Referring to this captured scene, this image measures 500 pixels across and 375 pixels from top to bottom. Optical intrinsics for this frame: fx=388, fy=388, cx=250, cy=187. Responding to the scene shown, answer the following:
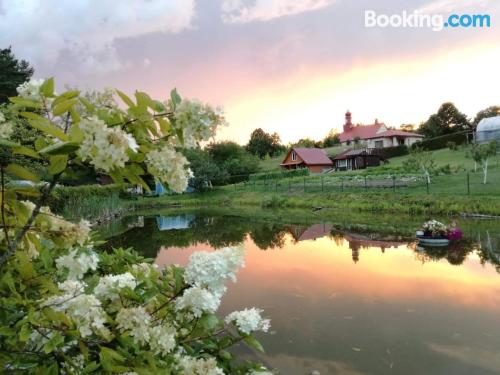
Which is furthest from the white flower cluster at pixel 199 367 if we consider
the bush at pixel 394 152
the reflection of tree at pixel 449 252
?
the bush at pixel 394 152

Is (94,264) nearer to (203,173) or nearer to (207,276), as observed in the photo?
(207,276)

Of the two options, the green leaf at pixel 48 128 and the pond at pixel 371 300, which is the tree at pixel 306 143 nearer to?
the pond at pixel 371 300

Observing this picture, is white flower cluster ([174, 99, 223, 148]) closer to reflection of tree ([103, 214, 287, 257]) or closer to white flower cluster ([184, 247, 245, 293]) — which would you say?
white flower cluster ([184, 247, 245, 293])

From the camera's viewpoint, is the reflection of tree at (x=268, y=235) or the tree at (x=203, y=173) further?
the tree at (x=203, y=173)

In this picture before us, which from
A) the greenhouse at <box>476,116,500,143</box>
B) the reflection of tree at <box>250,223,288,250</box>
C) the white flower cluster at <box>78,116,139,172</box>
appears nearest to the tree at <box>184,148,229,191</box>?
the reflection of tree at <box>250,223,288,250</box>

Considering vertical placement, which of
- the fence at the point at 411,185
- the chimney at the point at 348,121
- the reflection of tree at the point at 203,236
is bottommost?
the reflection of tree at the point at 203,236

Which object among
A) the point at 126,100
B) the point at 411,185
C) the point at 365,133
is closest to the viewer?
the point at 126,100

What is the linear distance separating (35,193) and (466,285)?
8.14m

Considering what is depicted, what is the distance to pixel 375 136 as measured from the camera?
192 ft

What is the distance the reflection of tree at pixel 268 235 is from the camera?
514 inches

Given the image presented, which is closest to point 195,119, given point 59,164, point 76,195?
point 59,164

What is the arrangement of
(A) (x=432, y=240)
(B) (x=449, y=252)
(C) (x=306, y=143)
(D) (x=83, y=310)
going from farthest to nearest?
(C) (x=306, y=143) → (A) (x=432, y=240) → (B) (x=449, y=252) → (D) (x=83, y=310)

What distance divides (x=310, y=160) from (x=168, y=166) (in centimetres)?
4700

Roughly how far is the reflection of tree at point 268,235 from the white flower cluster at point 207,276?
1086cm
